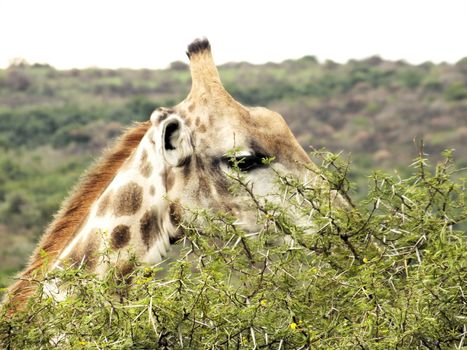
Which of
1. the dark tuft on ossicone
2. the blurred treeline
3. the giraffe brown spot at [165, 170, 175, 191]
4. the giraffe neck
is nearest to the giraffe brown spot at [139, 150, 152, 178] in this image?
the giraffe neck

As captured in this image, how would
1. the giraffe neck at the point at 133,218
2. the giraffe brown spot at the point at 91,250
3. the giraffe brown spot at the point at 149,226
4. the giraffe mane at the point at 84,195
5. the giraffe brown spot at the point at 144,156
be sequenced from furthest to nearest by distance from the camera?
1. the giraffe brown spot at the point at 144,156
2. the giraffe mane at the point at 84,195
3. the giraffe brown spot at the point at 149,226
4. the giraffe neck at the point at 133,218
5. the giraffe brown spot at the point at 91,250

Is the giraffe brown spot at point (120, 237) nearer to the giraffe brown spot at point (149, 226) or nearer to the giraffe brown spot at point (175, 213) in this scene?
the giraffe brown spot at point (149, 226)

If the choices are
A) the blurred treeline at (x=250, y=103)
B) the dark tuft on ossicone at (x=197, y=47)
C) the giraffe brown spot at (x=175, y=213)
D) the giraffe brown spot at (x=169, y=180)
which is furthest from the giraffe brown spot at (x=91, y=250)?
the blurred treeline at (x=250, y=103)

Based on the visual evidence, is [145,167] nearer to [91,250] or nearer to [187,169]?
[187,169]

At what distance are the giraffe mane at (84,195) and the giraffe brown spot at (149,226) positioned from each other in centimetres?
39

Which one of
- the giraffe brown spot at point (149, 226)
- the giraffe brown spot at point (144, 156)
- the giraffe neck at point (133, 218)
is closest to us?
the giraffe neck at point (133, 218)

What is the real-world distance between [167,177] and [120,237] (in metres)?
0.53

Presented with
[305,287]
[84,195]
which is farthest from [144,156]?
[305,287]

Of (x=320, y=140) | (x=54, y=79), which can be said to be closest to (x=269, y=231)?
(x=320, y=140)

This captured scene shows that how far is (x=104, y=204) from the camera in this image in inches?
251

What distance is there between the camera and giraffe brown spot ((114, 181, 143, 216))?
630 cm

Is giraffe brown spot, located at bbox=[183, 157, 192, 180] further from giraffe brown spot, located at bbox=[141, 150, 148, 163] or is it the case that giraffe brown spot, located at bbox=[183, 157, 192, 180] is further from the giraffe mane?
the giraffe mane

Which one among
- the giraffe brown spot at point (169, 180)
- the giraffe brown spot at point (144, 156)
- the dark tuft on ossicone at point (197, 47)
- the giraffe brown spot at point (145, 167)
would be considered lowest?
the giraffe brown spot at point (169, 180)

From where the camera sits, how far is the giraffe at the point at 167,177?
6.23 meters
